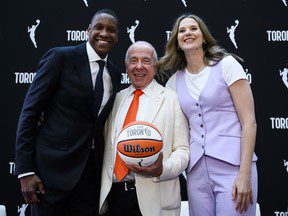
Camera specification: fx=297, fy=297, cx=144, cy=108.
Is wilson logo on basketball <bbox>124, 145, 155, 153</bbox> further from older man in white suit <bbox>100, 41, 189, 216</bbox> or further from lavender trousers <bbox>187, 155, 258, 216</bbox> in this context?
lavender trousers <bbox>187, 155, 258, 216</bbox>

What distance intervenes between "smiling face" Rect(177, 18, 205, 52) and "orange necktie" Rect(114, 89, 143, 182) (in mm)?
410

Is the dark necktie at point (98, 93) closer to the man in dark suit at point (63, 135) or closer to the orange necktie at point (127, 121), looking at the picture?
the man in dark suit at point (63, 135)

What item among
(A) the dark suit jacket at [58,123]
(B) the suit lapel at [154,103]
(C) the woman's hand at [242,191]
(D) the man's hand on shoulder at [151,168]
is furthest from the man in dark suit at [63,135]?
(C) the woman's hand at [242,191]

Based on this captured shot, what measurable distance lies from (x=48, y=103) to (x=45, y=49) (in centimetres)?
125

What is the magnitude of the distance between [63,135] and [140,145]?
1.52 feet

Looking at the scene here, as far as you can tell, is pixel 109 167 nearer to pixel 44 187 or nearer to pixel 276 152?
pixel 44 187

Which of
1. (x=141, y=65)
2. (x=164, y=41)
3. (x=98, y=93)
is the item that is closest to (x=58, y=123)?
(x=98, y=93)

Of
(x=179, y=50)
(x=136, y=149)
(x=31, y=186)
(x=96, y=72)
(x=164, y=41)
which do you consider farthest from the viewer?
(x=164, y=41)

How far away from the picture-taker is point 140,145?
1.47 metres

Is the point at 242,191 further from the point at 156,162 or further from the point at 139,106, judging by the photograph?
the point at 139,106

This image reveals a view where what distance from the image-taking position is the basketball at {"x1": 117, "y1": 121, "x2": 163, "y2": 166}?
4.80ft

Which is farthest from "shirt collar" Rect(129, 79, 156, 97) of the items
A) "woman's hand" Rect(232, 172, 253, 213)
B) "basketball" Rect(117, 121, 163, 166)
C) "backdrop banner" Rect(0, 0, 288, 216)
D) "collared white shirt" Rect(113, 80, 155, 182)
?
"backdrop banner" Rect(0, 0, 288, 216)

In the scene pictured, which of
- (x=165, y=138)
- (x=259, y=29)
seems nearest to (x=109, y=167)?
(x=165, y=138)

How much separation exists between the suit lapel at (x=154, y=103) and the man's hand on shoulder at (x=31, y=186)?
0.69 metres
